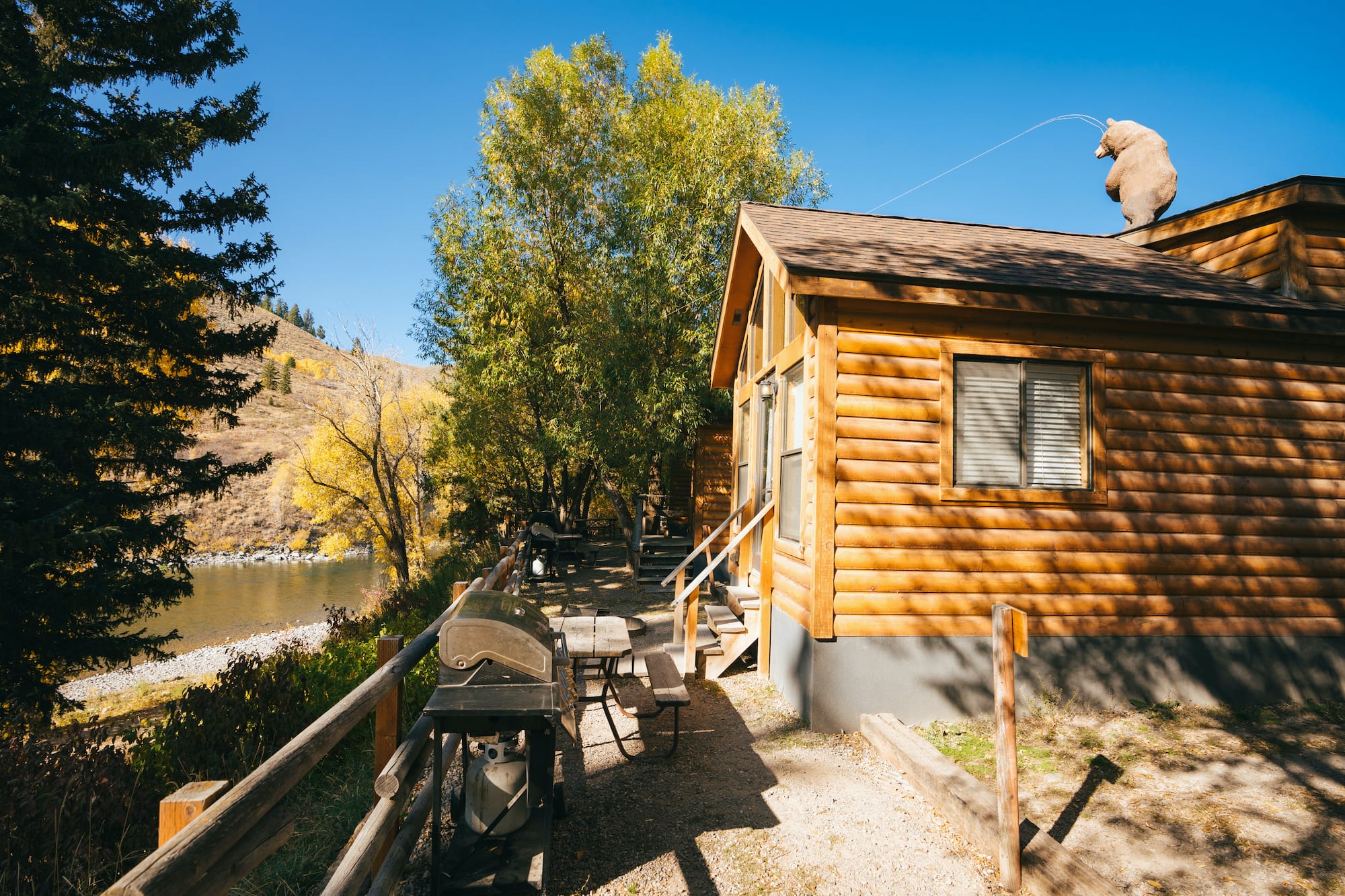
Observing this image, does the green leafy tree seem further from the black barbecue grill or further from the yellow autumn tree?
the black barbecue grill

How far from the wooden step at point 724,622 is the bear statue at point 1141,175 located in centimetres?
855

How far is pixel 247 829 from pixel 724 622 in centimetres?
657

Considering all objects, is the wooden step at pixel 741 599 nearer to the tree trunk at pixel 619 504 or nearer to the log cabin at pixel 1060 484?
the log cabin at pixel 1060 484

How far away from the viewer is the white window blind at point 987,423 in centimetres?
624

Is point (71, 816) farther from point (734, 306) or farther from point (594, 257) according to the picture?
point (594, 257)

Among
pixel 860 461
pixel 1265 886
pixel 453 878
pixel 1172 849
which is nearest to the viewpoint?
pixel 453 878

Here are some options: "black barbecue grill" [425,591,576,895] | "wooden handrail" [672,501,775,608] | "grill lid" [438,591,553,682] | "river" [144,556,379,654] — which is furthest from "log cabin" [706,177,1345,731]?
"river" [144,556,379,654]

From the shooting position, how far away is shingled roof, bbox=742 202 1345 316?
19.9 feet

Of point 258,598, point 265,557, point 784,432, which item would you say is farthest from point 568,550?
point 265,557

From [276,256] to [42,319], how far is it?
149 inches

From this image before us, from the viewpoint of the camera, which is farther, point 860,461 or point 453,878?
point 860,461

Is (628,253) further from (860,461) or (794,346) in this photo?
(860,461)

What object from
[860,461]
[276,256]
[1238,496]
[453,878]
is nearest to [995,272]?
[860,461]

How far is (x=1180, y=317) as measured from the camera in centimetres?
621
